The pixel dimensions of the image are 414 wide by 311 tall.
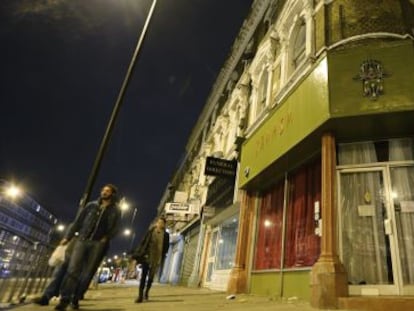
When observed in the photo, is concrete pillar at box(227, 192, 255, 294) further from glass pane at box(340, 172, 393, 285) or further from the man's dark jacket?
the man's dark jacket

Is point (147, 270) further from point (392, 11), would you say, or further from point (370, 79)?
point (392, 11)

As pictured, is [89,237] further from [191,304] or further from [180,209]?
[180,209]

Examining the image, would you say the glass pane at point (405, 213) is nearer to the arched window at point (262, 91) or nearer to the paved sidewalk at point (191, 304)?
the paved sidewalk at point (191, 304)

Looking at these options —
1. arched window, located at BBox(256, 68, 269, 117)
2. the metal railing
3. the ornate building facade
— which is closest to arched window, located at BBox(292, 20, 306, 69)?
the ornate building facade

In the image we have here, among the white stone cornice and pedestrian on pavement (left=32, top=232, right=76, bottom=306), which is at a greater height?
the white stone cornice

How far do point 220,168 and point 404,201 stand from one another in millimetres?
7527

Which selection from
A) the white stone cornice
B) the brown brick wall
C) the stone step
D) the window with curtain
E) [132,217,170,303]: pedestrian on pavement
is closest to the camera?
the stone step

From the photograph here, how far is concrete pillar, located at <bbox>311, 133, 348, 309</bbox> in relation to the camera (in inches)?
206

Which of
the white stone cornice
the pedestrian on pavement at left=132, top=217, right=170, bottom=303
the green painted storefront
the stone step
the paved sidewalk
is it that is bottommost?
the paved sidewalk

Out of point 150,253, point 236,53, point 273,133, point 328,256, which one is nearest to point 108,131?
point 150,253

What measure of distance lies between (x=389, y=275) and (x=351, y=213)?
49.1 inches

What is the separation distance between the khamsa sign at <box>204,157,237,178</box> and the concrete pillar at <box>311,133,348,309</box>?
21.1 ft

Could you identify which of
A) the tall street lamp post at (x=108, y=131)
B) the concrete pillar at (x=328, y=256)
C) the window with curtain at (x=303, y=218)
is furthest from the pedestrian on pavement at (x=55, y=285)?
the window with curtain at (x=303, y=218)

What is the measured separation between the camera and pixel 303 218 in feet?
24.5
